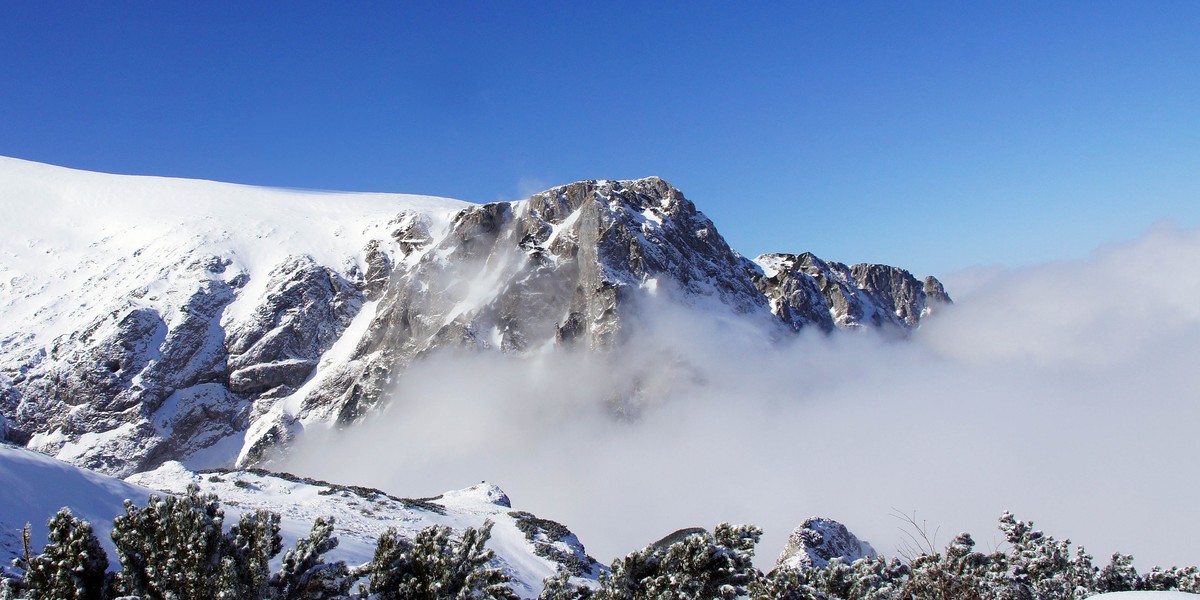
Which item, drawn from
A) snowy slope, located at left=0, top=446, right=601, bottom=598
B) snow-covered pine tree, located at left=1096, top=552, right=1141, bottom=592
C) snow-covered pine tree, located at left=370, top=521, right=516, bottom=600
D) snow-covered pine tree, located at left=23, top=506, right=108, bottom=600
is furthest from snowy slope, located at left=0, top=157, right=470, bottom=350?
snow-covered pine tree, located at left=1096, top=552, right=1141, bottom=592

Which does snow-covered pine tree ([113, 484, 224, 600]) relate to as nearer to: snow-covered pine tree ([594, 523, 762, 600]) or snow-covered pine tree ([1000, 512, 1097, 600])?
snow-covered pine tree ([594, 523, 762, 600])

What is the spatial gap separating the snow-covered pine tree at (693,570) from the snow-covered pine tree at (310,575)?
4.19 metres

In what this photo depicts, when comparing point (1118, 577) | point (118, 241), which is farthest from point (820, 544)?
point (118, 241)

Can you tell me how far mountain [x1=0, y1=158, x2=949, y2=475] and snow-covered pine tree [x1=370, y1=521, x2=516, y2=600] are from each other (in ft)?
519

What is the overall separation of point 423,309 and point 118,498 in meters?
156

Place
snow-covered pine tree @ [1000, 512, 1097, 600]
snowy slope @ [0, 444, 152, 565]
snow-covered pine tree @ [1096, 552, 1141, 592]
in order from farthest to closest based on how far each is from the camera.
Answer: snow-covered pine tree @ [1096, 552, 1141, 592] → snowy slope @ [0, 444, 152, 565] → snow-covered pine tree @ [1000, 512, 1097, 600]

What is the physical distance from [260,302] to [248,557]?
566ft

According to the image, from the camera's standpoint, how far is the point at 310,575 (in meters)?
11.2

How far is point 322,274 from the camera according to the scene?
174250 millimetres

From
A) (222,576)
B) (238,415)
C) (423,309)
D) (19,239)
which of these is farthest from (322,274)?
(222,576)

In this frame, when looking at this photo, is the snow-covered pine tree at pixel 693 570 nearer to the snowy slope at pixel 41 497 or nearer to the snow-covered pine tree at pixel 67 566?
the snow-covered pine tree at pixel 67 566

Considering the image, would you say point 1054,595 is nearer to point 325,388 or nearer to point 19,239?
point 325,388

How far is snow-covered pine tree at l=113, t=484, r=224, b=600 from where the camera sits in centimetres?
1055

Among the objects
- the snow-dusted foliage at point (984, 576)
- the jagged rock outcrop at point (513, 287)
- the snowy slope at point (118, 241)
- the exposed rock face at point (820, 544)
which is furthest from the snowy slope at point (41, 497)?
the snowy slope at point (118, 241)
